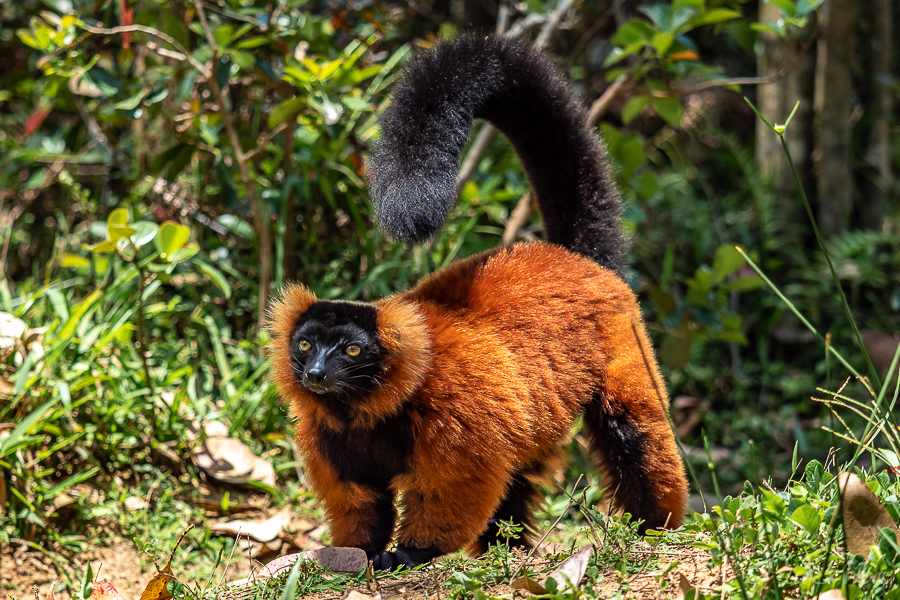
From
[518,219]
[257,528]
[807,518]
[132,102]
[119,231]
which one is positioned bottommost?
[257,528]

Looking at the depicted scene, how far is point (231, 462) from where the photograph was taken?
372cm

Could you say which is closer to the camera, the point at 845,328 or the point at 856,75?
the point at 845,328

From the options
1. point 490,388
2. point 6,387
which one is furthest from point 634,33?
point 6,387

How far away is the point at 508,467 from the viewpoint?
257 cm

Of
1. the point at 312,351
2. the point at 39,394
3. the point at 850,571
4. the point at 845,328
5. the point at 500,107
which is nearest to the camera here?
the point at 850,571

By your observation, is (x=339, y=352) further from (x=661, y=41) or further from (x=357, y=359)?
(x=661, y=41)

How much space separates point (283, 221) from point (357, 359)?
2087 millimetres

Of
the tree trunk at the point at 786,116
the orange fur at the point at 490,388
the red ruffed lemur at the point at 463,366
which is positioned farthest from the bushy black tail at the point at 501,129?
the tree trunk at the point at 786,116

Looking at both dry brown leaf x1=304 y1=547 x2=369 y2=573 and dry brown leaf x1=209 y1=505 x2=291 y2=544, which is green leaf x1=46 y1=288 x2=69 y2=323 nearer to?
dry brown leaf x1=209 y1=505 x2=291 y2=544

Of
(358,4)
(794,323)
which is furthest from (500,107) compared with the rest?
(794,323)

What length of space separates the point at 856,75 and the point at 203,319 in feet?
17.5

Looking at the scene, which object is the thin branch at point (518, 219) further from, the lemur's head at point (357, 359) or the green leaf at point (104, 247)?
the green leaf at point (104, 247)

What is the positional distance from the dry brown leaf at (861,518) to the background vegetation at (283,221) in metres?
0.91

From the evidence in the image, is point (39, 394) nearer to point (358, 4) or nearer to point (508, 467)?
point (508, 467)
